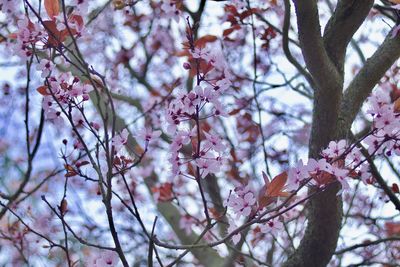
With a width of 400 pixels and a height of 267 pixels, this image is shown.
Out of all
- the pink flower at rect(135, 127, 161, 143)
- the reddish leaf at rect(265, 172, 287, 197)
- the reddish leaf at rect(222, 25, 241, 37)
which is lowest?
the reddish leaf at rect(265, 172, 287, 197)

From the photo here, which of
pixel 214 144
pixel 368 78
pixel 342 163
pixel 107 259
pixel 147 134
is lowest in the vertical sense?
pixel 107 259

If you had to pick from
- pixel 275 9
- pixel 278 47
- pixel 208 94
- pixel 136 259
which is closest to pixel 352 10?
pixel 208 94

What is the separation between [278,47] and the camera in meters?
4.23

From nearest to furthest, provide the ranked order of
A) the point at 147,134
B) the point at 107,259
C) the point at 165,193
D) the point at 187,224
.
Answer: the point at 107,259 < the point at 147,134 < the point at 165,193 < the point at 187,224

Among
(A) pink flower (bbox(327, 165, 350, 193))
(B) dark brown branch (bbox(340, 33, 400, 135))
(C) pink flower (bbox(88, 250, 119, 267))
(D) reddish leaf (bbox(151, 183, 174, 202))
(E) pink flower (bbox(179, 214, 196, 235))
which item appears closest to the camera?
(A) pink flower (bbox(327, 165, 350, 193))

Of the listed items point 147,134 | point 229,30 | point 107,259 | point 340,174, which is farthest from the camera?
point 229,30

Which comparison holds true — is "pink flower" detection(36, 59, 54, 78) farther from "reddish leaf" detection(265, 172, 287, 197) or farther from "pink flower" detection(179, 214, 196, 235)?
"pink flower" detection(179, 214, 196, 235)

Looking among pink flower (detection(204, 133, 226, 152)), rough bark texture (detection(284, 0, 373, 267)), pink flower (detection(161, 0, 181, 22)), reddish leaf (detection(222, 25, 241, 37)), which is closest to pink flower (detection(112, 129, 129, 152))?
pink flower (detection(204, 133, 226, 152))

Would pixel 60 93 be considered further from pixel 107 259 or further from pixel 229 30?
pixel 229 30

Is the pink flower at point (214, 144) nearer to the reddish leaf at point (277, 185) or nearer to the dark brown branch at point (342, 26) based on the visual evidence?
the reddish leaf at point (277, 185)

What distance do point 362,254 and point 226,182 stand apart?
1080mm

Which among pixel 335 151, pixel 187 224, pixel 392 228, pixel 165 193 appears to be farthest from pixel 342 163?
pixel 392 228

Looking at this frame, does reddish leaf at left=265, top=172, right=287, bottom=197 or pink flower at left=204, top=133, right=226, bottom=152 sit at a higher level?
pink flower at left=204, top=133, right=226, bottom=152

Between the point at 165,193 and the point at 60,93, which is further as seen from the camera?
the point at 165,193
